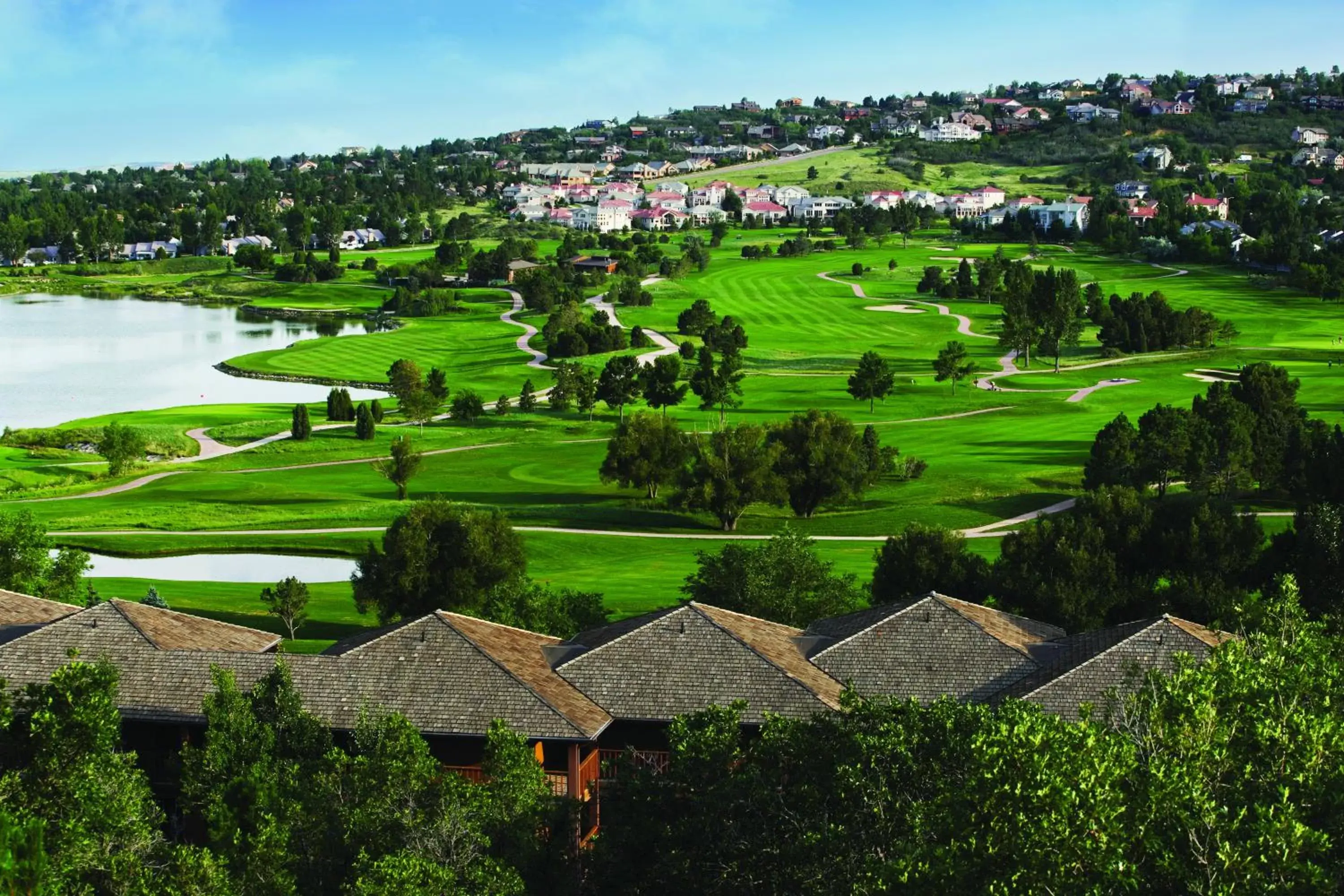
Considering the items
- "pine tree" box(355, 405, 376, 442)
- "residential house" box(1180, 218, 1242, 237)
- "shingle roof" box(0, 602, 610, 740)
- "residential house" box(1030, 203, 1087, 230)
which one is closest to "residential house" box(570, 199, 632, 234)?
"residential house" box(1030, 203, 1087, 230)

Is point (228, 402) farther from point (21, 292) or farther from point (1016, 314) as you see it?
point (21, 292)

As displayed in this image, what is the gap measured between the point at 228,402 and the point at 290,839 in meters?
72.9

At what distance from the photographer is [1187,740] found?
58.3 feet

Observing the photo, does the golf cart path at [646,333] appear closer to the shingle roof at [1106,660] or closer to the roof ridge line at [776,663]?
the roof ridge line at [776,663]

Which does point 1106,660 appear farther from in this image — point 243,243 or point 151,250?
point 151,250

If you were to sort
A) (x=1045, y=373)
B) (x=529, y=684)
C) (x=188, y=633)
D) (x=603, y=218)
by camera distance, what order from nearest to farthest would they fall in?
(x=529, y=684), (x=188, y=633), (x=1045, y=373), (x=603, y=218)

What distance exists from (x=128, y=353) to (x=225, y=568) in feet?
221

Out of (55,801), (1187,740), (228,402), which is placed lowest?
(228,402)

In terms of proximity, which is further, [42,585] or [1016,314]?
[1016,314]

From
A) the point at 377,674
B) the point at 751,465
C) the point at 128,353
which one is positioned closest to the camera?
the point at 377,674

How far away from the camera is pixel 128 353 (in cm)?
10962

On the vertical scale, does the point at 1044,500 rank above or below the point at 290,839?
below

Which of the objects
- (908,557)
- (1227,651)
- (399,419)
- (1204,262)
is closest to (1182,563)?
(908,557)

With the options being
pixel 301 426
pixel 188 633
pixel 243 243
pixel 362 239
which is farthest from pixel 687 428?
pixel 243 243
